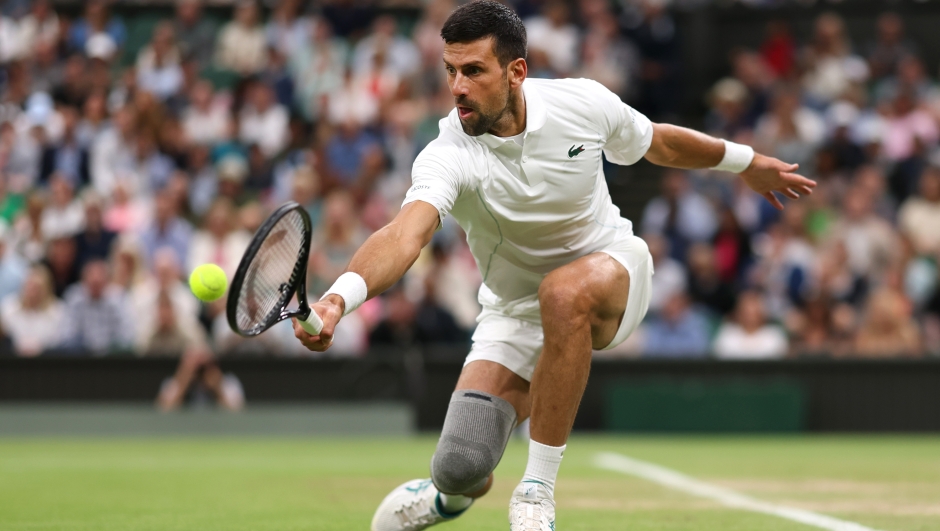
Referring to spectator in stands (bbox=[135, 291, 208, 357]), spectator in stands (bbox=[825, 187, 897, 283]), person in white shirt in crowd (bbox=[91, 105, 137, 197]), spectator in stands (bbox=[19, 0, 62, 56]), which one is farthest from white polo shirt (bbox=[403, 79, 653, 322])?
spectator in stands (bbox=[19, 0, 62, 56])

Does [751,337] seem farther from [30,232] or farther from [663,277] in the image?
[30,232]

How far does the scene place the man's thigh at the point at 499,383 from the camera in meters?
5.29

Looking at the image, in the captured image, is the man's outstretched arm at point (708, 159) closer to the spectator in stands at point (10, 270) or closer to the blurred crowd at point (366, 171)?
the blurred crowd at point (366, 171)

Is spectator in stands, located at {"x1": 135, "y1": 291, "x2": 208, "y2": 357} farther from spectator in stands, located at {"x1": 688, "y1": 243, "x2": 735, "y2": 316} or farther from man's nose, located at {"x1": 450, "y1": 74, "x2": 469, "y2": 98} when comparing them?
man's nose, located at {"x1": 450, "y1": 74, "x2": 469, "y2": 98}

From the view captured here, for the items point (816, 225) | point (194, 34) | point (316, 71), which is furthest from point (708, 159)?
point (194, 34)

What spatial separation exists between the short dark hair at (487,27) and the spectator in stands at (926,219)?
10584mm

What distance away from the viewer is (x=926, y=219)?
14555 millimetres

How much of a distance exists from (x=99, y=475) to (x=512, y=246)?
5.00 m

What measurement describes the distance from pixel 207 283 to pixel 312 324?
23.2 inches

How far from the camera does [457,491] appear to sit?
5094 mm

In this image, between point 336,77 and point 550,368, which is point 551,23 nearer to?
point 336,77

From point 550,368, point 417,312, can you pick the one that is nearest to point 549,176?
point 550,368

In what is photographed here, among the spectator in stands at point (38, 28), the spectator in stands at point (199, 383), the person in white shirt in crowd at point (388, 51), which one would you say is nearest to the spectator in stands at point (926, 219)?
the person in white shirt in crowd at point (388, 51)

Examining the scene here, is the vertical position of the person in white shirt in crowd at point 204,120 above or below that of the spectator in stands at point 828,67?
below
